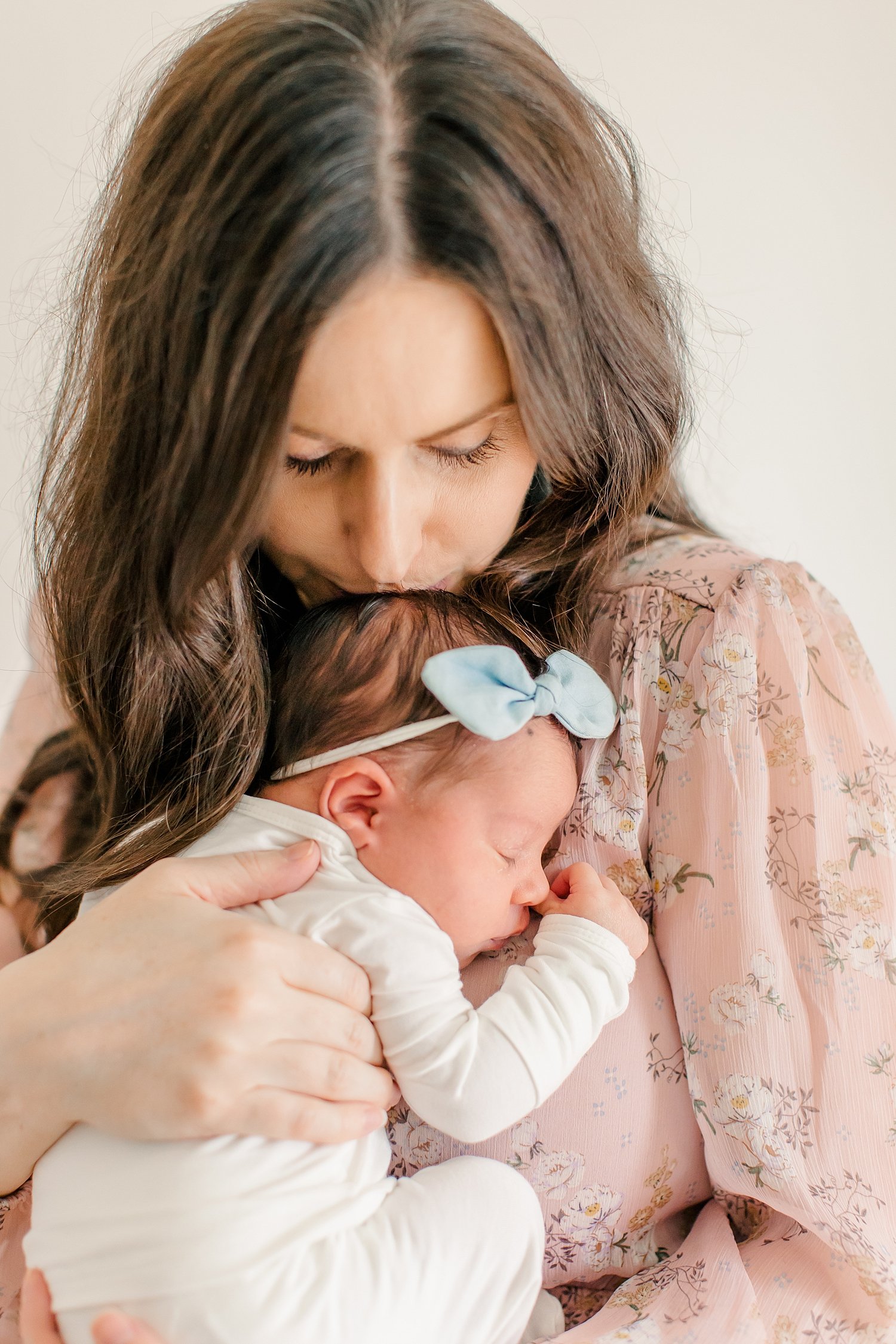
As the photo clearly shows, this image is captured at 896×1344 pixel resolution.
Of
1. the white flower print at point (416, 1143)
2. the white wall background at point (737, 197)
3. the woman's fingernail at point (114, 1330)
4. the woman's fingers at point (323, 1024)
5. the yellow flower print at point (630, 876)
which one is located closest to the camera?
the woman's fingernail at point (114, 1330)

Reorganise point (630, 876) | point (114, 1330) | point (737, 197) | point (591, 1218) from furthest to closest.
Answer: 1. point (737, 197)
2. point (630, 876)
3. point (591, 1218)
4. point (114, 1330)

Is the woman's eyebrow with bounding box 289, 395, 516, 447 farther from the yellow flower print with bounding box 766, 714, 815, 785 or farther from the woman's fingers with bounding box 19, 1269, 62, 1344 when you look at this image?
the woman's fingers with bounding box 19, 1269, 62, 1344

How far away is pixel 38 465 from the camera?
1455 millimetres

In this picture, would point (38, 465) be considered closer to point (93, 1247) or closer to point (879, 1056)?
point (93, 1247)

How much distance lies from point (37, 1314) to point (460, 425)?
93 centimetres

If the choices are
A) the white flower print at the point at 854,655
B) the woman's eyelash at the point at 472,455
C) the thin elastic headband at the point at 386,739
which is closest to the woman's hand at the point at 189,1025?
the thin elastic headband at the point at 386,739

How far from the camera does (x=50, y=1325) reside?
0.93 metres

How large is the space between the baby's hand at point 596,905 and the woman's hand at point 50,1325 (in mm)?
546

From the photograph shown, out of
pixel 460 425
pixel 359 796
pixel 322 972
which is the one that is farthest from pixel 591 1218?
pixel 460 425

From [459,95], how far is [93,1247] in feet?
3.67

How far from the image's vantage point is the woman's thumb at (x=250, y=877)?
1044mm

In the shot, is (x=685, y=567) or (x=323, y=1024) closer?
(x=323, y=1024)

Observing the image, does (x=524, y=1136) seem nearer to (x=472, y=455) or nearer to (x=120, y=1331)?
(x=120, y=1331)

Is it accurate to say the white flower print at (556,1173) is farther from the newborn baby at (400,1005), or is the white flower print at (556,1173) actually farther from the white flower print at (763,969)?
the white flower print at (763,969)
